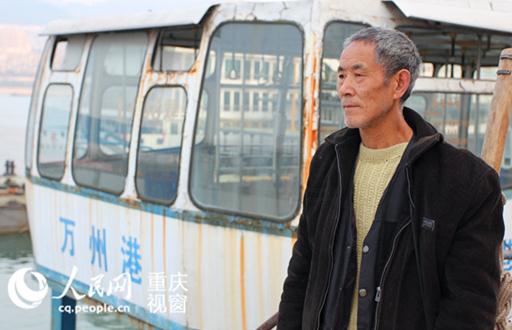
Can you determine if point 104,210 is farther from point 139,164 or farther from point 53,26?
point 53,26

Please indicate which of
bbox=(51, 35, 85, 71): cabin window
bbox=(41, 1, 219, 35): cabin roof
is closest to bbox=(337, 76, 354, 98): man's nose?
bbox=(41, 1, 219, 35): cabin roof

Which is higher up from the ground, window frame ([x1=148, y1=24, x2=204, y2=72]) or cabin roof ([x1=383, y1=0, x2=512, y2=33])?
cabin roof ([x1=383, y1=0, x2=512, y2=33])

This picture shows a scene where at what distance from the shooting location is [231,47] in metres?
4.44

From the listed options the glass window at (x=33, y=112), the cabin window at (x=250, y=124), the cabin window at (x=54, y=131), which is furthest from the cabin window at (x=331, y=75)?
the glass window at (x=33, y=112)

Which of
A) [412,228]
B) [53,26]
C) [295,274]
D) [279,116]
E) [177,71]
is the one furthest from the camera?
[53,26]

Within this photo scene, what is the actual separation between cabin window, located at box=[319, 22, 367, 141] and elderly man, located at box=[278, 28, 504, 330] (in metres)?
1.94

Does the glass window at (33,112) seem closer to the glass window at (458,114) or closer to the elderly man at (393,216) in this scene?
the glass window at (458,114)

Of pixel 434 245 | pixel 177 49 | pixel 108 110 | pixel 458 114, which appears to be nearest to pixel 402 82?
pixel 434 245

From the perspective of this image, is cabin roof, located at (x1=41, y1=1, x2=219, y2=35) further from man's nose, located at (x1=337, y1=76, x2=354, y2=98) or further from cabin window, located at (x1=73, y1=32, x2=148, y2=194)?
man's nose, located at (x1=337, y1=76, x2=354, y2=98)

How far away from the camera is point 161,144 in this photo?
16.1ft

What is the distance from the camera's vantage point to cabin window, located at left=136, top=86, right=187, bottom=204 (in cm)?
477

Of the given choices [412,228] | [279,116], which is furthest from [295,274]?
[279,116]

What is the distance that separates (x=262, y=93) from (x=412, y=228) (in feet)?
8.12

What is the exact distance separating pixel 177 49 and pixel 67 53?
154 centimetres
